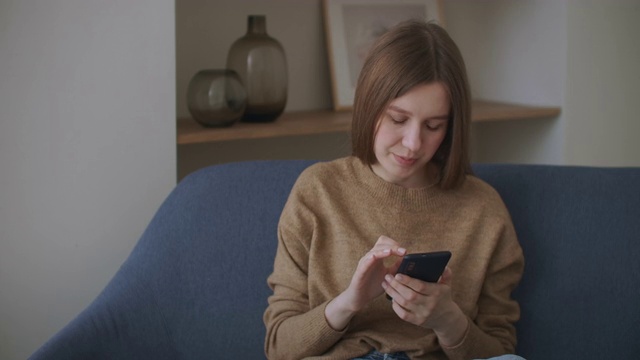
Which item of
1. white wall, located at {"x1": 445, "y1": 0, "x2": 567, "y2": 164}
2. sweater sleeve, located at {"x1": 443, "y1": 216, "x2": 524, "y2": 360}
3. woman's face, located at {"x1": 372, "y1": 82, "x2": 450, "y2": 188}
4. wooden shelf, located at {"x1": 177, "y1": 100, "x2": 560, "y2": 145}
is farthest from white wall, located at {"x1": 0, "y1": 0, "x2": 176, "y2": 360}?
white wall, located at {"x1": 445, "y1": 0, "x2": 567, "y2": 164}

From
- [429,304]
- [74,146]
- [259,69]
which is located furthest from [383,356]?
[259,69]

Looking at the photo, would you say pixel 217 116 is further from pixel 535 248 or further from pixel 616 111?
pixel 616 111

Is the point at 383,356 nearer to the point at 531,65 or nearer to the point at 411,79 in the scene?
the point at 411,79

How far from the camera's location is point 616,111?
2844 mm

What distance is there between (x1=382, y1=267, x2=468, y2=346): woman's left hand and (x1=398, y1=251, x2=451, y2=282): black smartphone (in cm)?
1

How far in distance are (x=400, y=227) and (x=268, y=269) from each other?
14.1 inches

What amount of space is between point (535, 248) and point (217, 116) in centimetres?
85

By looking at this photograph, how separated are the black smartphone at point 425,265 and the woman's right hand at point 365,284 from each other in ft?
0.06

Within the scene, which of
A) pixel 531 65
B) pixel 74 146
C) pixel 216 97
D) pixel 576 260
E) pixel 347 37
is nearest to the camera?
pixel 576 260

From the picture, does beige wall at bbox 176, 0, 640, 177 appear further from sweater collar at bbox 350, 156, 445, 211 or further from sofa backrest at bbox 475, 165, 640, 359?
sweater collar at bbox 350, 156, 445, 211

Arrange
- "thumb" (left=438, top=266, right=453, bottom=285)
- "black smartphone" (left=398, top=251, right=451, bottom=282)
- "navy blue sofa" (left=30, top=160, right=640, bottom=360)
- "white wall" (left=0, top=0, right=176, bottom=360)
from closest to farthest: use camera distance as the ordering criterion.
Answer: "black smartphone" (left=398, top=251, right=451, bottom=282)
"thumb" (left=438, top=266, right=453, bottom=285)
"navy blue sofa" (left=30, top=160, right=640, bottom=360)
"white wall" (left=0, top=0, right=176, bottom=360)

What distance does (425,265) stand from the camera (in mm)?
1469

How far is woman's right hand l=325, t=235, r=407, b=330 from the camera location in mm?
1474

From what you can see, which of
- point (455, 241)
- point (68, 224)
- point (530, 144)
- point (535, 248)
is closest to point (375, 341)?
point (455, 241)
